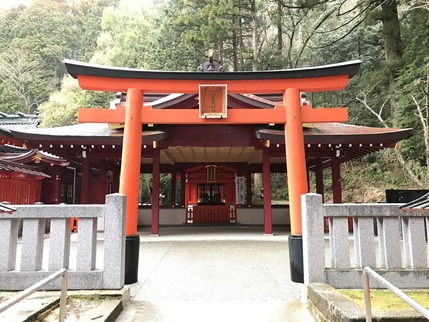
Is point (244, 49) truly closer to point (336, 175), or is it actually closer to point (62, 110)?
point (62, 110)

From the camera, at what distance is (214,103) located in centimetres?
699

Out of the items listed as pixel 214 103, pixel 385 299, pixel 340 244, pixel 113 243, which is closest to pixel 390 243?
pixel 340 244

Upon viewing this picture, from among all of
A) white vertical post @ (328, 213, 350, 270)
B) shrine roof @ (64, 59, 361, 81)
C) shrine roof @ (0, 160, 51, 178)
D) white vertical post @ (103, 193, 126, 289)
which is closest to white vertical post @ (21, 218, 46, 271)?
white vertical post @ (103, 193, 126, 289)

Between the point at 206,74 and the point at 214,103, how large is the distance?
678mm

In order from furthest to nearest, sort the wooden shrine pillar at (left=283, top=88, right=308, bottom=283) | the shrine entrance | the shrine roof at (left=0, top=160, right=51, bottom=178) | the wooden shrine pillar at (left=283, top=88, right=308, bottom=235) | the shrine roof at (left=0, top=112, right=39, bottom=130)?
the shrine roof at (left=0, top=112, right=39, bottom=130) → the shrine entrance → the shrine roof at (left=0, top=160, right=51, bottom=178) → the wooden shrine pillar at (left=283, top=88, right=308, bottom=235) → the wooden shrine pillar at (left=283, top=88, right=308, bottom=283)

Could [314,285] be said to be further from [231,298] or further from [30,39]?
[30,39]

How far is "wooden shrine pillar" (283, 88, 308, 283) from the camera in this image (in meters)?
5.00

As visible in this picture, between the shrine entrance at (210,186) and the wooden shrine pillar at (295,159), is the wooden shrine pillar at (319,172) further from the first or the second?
the wooden shrine pillar at (295,159)

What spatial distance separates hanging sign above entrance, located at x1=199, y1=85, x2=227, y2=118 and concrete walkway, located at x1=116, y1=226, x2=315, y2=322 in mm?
3272

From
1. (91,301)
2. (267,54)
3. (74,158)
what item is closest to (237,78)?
(91,301)

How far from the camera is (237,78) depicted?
6766 mm

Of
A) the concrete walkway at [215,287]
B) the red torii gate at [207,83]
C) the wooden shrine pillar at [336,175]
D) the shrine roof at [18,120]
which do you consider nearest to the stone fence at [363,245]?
the concrete walkway at [215,287]

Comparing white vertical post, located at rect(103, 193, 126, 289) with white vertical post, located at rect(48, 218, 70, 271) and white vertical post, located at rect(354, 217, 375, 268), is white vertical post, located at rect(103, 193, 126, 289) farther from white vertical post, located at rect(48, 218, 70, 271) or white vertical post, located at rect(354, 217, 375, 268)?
white vertical post, located at rect(354, 217, 375, 268)

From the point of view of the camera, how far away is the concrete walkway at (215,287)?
12.5 ft
